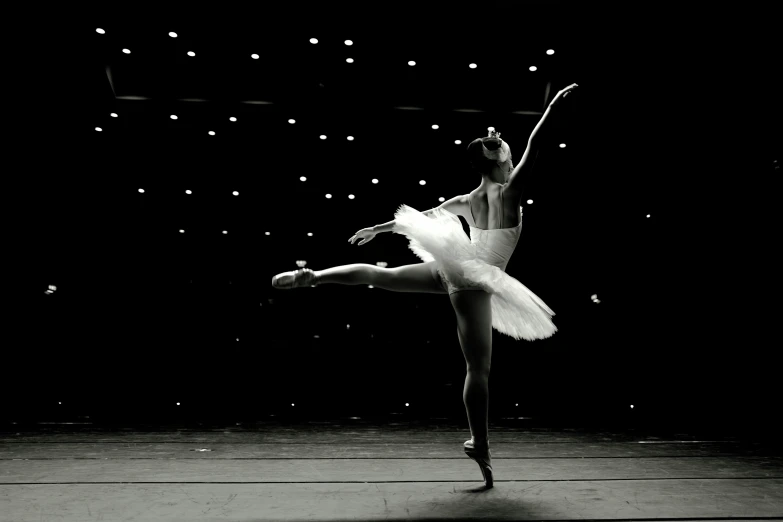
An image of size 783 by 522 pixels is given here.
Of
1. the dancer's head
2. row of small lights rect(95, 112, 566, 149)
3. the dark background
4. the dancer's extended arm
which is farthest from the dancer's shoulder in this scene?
row of small lights rect(95, 112, 566, 149)

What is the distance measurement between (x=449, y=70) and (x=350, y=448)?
319cm

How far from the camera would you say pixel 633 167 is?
18.7 feet

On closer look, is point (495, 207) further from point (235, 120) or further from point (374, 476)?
point (235, 120)

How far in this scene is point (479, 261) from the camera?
194 cm

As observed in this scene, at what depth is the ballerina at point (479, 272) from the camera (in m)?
1.91

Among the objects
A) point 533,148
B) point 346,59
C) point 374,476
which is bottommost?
point 374,476

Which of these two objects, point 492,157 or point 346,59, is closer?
point 492,157

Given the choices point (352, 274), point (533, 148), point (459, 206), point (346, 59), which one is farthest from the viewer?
point (346, 59)

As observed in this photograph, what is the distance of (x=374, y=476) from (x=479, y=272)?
92 centimetres

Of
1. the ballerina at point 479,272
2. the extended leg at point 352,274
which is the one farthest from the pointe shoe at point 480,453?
the extended leg at point 352,274

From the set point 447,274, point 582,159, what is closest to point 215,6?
point 447,274

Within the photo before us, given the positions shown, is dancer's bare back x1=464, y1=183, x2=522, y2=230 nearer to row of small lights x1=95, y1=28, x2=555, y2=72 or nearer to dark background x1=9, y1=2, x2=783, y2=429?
dark background x1=9, y1=2, x2=783, y2=429

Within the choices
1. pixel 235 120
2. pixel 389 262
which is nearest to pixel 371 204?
pixel 389 262

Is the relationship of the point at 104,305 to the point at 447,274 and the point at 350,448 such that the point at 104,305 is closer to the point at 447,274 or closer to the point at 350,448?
the point at 350,448
